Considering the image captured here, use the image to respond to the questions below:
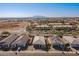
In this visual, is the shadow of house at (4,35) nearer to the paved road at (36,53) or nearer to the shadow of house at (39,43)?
the paved road at (36,53)

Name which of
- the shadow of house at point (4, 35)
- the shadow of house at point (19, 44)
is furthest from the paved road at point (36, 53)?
the shadow of house at point (4, 35)

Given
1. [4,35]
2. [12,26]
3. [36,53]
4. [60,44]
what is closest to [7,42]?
[4,35]

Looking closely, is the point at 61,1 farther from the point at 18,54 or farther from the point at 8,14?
the point at 18,54

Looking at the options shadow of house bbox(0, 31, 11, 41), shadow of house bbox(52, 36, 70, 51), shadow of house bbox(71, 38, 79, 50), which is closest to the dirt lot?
shadow of house bbox(0, 31, 11, 41)

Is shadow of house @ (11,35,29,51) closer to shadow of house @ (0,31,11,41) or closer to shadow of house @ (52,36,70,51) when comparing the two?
shadow of house @ (0,31,11,41)

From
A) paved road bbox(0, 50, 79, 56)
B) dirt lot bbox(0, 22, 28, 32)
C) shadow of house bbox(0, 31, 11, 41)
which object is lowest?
paved road bbox(0, 50, 79, 56)
